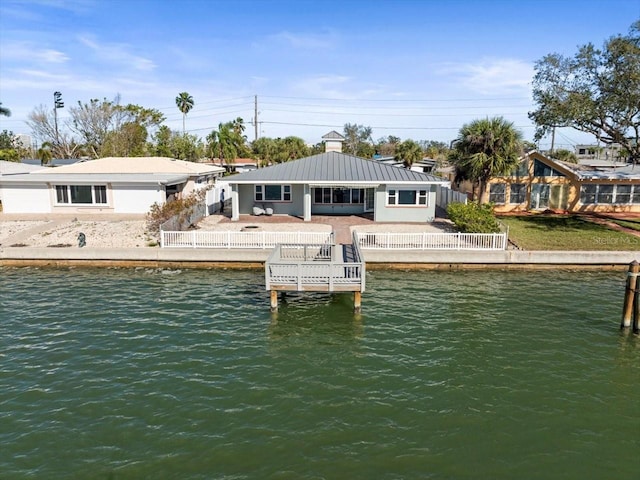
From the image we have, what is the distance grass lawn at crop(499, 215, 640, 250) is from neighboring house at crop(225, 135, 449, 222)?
548cm

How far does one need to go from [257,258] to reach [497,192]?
70.5 ft

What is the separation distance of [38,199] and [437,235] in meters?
25.8

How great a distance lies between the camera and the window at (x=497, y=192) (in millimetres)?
34375

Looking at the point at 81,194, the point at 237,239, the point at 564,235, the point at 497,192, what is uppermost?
the point at 497,192

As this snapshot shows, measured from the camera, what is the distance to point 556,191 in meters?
34.3

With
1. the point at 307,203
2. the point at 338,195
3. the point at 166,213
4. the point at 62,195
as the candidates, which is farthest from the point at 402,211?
A: the point at 62,195

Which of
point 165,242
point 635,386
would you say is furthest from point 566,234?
point 165,242

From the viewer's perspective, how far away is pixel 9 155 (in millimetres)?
56438

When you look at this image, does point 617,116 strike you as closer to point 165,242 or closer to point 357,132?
point 165,242

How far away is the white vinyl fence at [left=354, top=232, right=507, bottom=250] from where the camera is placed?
21109 mm

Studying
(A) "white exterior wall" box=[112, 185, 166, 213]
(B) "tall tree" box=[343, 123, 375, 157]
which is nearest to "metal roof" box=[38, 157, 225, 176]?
(A) "white exterior wall" box=[112, 185, 166, 213]

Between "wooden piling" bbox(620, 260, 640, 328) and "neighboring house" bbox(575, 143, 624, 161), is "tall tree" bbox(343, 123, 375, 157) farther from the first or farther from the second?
"wooden piling" bbox(620, 260, 640, 328)

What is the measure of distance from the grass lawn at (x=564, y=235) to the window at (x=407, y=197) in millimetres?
5373

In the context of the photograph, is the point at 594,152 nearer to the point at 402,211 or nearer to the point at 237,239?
the point at 402,211
